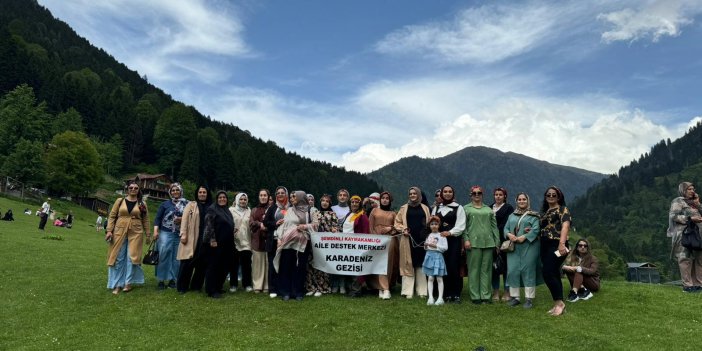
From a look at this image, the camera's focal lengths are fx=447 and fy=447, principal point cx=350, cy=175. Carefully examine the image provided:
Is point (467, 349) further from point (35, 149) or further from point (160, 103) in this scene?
point (160, 103)

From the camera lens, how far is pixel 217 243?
11.2 m

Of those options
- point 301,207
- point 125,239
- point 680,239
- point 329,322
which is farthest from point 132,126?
point 680,239

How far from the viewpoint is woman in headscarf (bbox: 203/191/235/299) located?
11.1 metres

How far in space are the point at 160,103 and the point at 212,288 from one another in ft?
490

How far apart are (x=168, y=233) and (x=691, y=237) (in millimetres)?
13677

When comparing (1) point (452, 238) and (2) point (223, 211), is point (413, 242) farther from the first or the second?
(2) point (223, 211)

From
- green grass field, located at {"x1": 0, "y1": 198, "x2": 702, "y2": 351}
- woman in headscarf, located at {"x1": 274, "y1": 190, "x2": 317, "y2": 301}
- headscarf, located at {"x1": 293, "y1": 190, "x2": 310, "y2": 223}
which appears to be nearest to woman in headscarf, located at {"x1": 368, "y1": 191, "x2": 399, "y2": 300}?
green grass field, located at {"x1": 0, "y1": 198, "x2": 702, "y2": 351}

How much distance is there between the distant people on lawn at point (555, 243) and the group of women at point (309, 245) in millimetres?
43

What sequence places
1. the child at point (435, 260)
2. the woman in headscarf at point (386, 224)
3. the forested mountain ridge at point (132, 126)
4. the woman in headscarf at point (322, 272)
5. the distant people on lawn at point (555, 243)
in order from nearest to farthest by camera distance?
the distant people on lawn at point (555, 243) → the child at point (435, 260) → the woman in headscarf at point (322, 272) → the woman in headscarf at point (386, 224) → the forested mountain ridge at point (132, 126)

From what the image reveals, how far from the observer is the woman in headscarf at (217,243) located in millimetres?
11148

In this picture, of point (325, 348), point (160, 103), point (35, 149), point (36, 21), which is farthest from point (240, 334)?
point (36, 21)

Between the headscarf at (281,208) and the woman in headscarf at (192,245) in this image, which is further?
the headscarf at (281,208)

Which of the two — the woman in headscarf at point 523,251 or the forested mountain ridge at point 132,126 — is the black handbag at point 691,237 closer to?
the woman in headscarf at point 523,251

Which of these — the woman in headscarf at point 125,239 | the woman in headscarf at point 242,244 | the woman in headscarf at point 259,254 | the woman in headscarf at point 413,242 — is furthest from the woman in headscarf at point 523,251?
the woman in headscarf at point 125,239
